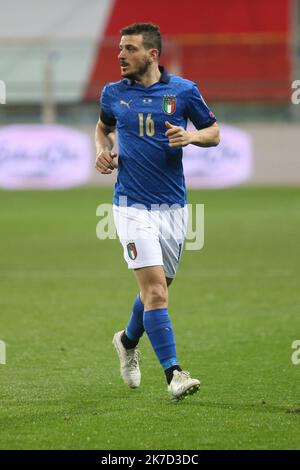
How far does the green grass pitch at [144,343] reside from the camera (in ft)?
18.6

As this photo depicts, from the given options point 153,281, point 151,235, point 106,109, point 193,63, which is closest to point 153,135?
point 106,109

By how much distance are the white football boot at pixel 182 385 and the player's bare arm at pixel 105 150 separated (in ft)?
4.48

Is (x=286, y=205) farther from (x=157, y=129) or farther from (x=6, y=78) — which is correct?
(x=157, y=129)

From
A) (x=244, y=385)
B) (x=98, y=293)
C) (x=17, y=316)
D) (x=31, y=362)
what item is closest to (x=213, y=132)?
(x=244, y=385)

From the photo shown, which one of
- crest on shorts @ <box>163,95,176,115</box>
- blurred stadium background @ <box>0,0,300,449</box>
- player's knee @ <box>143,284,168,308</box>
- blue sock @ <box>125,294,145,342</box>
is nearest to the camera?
blurred stadium background @ <box>0,0,300,449</box>

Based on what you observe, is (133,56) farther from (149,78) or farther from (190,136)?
(190,136)

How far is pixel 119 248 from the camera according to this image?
1603 cm

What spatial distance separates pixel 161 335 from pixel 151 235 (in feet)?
2.06

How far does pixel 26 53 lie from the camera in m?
27.5

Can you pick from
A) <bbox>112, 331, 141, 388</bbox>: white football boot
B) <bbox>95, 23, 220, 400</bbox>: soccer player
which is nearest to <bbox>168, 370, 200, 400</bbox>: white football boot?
<bbox>95, 23, 220, 400</bbox>: soccer player

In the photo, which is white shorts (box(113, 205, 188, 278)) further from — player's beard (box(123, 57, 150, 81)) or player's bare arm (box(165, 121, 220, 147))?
player's beard (box(123, 57, 150, 81))

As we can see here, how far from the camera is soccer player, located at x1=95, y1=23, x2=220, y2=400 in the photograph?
6.50 metres

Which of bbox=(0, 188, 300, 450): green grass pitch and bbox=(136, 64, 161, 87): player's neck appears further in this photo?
bbox=(136, 64, 161, 87): player's neck

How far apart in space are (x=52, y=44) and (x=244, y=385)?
22.3 metres
